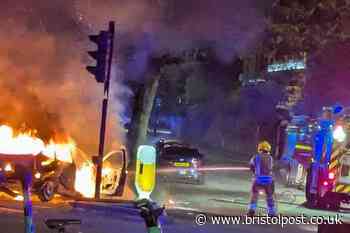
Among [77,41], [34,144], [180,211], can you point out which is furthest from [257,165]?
[77,41]

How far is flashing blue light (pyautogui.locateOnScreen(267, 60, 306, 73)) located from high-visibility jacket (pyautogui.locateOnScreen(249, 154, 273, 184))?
14.9 metres

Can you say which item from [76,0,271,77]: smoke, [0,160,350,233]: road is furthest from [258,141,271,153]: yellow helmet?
[76,0,271,77]: smoke

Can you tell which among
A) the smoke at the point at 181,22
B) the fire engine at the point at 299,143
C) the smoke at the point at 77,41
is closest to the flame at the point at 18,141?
the smoke at the point at 77,41

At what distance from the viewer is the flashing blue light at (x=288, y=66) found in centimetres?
2848

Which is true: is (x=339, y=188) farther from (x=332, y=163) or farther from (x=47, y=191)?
(x=47, y=191)

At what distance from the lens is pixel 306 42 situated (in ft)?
72.3

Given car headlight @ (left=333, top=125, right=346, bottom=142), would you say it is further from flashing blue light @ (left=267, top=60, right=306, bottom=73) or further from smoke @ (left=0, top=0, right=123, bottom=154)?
flashing blue light @ (left=267, top=60, right=306, bottom=73)

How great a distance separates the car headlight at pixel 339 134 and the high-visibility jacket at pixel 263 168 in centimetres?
159

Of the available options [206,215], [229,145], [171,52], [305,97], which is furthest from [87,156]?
[229,145]

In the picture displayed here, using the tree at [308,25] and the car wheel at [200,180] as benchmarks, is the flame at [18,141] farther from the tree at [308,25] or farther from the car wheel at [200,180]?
the tree at [308,25]

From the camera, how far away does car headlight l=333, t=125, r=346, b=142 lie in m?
13.6

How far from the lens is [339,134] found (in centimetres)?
1373

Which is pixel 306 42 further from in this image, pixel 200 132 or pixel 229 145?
pixel 200 132

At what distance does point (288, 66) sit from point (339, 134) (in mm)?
16980
